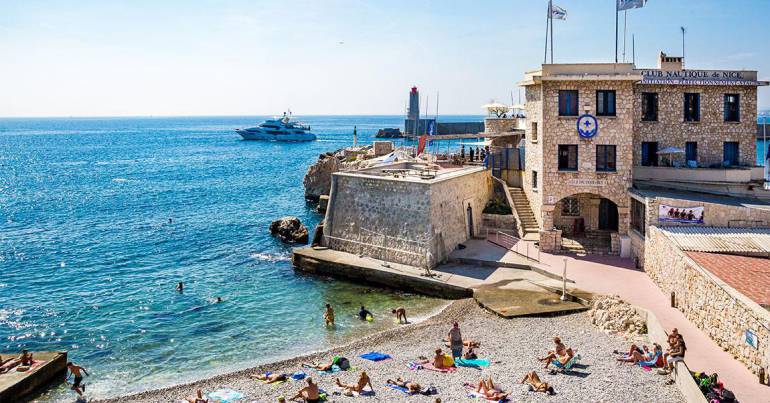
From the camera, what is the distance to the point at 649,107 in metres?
32.6

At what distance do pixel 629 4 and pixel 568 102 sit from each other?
672 centimetres

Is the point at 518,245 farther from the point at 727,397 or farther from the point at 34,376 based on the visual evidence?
the point at 34,376

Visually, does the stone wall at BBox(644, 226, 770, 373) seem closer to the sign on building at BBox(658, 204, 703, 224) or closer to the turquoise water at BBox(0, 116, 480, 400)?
the sign on building at BBox(658, 204, 703, 224)

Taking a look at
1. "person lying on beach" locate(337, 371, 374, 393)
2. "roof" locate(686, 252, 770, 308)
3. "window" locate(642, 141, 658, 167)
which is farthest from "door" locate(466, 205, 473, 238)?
"person lying on beach" locate(337, 371, 374, 393)

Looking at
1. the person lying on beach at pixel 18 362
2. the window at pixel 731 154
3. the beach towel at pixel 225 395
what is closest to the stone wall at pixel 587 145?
the window at pixel 731 154

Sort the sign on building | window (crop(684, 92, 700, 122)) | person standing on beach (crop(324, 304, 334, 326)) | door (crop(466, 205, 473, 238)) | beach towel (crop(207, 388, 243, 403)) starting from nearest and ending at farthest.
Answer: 1. beach towel (crop(207, 388, 243, 403))
2. person standing on beach (crop(324, 304, 334, 326))
3. the sign on building
4. window (crop(684, 92, 700, 122))
5. door (crop(466, 205, 473, 238))

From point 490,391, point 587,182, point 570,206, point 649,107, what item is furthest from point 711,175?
point 490,391

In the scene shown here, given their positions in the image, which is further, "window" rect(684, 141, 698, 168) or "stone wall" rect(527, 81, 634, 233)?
"window" rect(684, 141, 698, 168)

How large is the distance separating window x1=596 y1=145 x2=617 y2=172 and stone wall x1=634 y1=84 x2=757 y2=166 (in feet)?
9.02

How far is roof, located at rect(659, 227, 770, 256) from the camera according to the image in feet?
78.5

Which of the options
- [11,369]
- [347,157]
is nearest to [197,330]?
[11,369]

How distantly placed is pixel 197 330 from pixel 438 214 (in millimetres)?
13001

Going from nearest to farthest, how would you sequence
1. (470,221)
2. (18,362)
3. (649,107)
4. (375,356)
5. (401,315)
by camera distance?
1. (18,362)
2. (375,356)
3. (401,315)
4. (649,107)
5. (470,221)

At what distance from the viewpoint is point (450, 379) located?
19.1 metres
